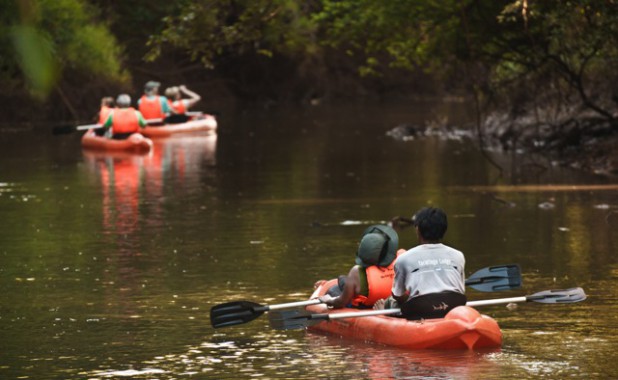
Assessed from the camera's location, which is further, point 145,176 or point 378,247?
point 145,176

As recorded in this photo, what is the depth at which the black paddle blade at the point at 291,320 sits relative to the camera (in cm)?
1141

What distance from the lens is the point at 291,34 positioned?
2614cm

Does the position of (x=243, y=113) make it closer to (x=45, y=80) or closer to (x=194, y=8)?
(x=194, y=8)

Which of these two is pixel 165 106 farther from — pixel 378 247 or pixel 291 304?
pixel 378 247

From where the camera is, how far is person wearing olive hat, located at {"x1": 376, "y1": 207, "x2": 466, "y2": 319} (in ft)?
35.7

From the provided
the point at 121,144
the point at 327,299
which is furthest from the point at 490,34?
the point at 327,299

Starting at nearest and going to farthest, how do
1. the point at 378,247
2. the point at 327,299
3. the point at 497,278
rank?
the point at 378,247, the point at 327,299, the point at 497,278

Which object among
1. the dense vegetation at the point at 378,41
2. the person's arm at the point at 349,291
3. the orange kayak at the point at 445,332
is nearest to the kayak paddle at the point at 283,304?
the person's arm at the point at 349,291

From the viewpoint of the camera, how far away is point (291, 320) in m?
11.5

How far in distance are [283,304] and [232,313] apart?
0.43 metres

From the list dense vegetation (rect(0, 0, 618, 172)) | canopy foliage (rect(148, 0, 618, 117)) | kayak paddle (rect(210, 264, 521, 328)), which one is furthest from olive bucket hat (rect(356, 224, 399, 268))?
canopy foliage (rect(148, 0, 618, 117))

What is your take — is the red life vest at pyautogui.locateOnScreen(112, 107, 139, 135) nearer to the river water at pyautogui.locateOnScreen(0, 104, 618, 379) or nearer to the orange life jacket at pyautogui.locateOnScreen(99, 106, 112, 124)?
the orange life jacket at pyautogui.locateOnScreen(99, 106, 112, 124)

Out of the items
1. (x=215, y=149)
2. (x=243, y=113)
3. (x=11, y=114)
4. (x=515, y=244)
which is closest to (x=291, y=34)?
(x=515, y=244)

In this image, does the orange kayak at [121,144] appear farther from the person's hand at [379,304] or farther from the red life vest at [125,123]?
the person's hand at [379,304]
